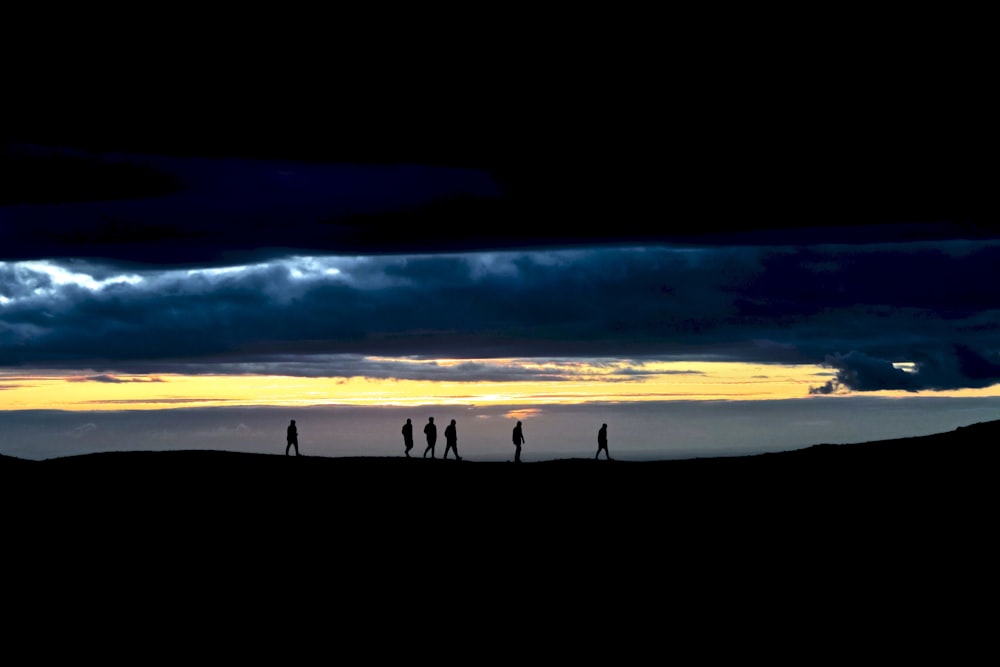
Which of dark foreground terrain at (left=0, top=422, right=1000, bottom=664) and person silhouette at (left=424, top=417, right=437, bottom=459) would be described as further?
person silhouette at (left=424, top=417, right=437, bottom=459)

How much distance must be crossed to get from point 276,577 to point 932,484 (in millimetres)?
22231

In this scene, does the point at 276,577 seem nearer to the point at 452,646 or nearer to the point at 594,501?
the point at 452,646

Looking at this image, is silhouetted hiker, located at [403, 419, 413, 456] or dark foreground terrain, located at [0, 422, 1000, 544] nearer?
dark foreground terrain, located at [0, 422, 1000, 544]

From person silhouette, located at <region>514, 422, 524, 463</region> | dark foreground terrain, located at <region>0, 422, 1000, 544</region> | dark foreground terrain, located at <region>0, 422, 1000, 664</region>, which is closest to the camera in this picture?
dark foreground terrain, located at <region>0, 422, 1000, 664</region>

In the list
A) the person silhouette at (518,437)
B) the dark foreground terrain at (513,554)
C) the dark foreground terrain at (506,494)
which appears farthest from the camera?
the person silhouette at (518,437)

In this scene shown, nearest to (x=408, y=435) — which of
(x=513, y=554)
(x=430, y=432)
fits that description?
(x=430, y=432)

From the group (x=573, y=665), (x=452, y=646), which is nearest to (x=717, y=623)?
(x=573, y=665)

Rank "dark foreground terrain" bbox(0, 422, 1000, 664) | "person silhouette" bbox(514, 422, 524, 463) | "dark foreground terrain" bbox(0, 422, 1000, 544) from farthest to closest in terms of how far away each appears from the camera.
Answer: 1. "person silhouette" bbox(514, 422, 524, 463)
2. "dark foreground terrain" bbox(0, 422, 1000, 544)
3. "dark foreground terrain" bbox(0, 422, 1000, 664)

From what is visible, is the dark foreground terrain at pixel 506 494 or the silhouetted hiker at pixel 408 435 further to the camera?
the silhouetted hiker at pixel 408 435

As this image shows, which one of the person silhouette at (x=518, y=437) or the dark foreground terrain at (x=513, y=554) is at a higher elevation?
the person silhouette at (x=518, y=437)

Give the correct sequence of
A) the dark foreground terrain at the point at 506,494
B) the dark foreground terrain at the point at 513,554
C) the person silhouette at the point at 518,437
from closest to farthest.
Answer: the dark foreground terrain at the point at 513,554 < the dark foreground terrain at the point at 506,494 < the person silhouette at the point at 518,437

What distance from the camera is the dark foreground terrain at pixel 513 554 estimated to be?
2245 cm

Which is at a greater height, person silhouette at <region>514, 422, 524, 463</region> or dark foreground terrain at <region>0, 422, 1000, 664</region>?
person silhouette at <region>514, 422, 524, 463</region>

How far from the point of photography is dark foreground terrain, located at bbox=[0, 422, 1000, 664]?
2245 cm
